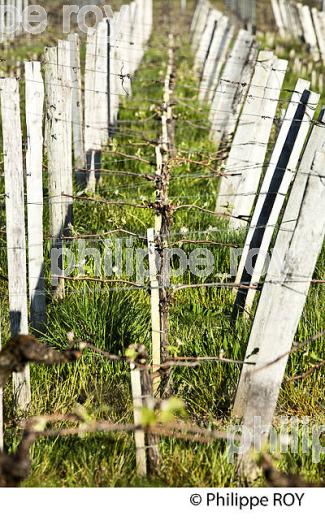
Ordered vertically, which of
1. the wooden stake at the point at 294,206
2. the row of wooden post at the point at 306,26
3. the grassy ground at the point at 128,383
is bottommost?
the grassy ground at the point at 128,383

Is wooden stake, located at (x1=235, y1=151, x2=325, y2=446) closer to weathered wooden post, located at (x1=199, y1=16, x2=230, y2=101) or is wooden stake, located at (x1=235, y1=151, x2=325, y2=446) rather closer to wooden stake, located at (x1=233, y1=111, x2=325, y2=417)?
wooden stake, located at (x1=233, y1=111, x2=325, y2=417)

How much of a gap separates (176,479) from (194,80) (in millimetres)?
9891

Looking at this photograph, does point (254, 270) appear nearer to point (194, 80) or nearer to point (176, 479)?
point (176, 479)

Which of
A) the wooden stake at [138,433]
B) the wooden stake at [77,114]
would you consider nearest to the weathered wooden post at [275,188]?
the wooden stake at [138,433]

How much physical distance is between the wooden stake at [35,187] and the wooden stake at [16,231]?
1.51ft

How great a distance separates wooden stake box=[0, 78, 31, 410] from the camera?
11.6 ft

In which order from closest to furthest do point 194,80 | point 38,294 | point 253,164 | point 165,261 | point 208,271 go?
point 165,261
point 38,294
point 208,271
point 253,164
point 194,80

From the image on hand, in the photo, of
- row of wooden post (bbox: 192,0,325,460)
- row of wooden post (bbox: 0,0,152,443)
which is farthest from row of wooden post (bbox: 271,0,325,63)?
row of wooden post (bbox: 192,0,325,460)

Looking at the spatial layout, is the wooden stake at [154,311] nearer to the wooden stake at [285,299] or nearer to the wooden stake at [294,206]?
the wooden stake at [294,206]

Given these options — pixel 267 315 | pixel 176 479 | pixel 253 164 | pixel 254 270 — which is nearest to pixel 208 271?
pixel 254 270

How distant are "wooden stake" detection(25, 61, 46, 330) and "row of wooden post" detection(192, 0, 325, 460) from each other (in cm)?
103

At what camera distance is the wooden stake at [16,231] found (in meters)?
3.52

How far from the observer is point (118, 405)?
3588 mm

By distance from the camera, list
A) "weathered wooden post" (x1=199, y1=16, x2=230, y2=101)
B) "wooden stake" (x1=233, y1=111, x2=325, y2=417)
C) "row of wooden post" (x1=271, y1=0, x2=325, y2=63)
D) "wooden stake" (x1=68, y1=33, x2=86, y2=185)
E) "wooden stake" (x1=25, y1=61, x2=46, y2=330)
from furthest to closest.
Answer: "row of wooden post" (x1=271, y1=0, x2=325, y2=63) < "weathered wooden post" (x1=199, y1=16, x2=230, y2=101) < "wooden stake" (x1=68, y1=33, x2=86, y2=185) < "wooden stake" (x1=25, y1=61, x2=46, y2=330) < "wooden stake" (x1=233, y1=111, x2=325, y2=417)
